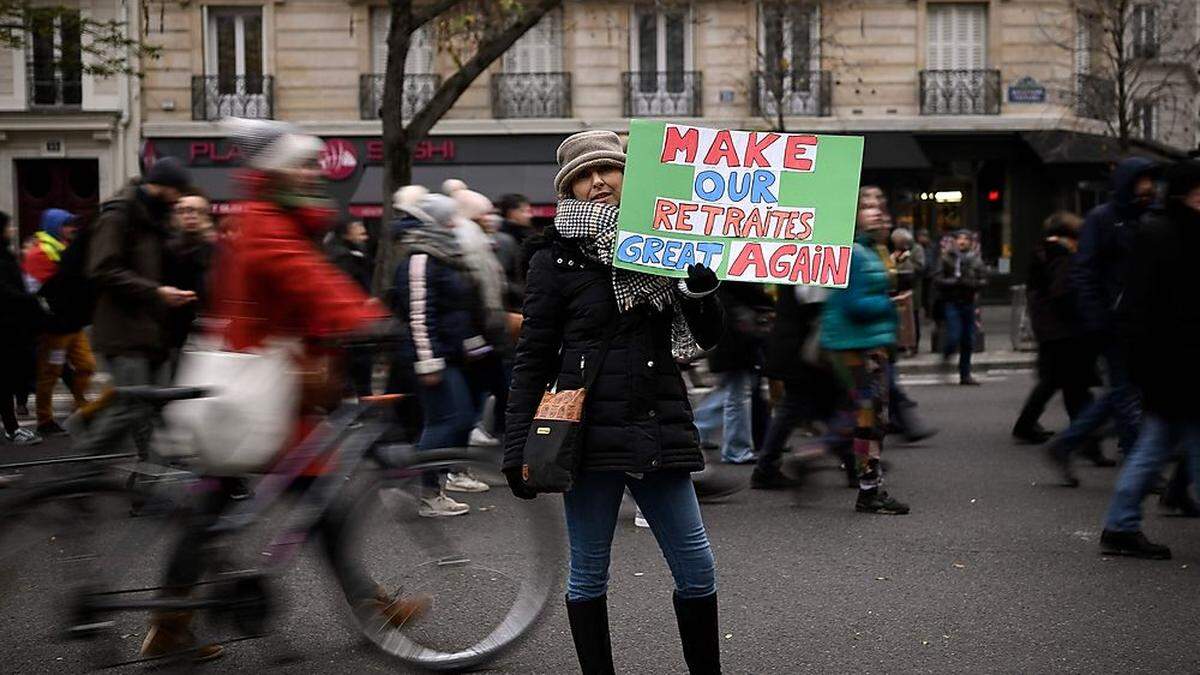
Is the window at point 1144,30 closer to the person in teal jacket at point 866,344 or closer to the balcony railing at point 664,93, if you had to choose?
the balcony railing at point 664,93

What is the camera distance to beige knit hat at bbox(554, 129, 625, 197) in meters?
3.91

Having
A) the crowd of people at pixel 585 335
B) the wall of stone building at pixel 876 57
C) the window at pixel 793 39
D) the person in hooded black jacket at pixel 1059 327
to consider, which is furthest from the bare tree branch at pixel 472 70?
the wall of stone building at pixel 876 57

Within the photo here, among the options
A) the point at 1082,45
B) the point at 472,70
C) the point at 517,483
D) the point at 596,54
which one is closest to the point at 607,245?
the point at 517,483

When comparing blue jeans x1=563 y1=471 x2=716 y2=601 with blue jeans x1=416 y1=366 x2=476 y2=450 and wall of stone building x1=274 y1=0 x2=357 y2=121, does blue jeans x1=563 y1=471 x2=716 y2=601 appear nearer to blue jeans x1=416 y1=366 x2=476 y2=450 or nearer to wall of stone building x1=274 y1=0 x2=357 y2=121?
blue jeans x1=416 y1=366 x2=476 y2=450

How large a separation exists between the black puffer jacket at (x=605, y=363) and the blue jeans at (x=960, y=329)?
36.2ft

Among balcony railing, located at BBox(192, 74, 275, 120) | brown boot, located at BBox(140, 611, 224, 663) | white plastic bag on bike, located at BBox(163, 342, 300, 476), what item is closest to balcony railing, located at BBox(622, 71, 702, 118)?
balcony railing, located at BBox(192, 74, 275, 120)

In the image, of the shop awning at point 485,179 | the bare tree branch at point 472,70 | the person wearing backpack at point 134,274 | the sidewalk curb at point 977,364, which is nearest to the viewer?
the person wearing backpack at point 134,274

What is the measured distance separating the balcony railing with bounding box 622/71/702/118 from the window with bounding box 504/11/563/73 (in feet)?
4.79

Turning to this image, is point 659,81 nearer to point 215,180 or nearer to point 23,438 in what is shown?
point 215,180

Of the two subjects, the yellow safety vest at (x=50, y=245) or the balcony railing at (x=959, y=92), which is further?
the balcony railing at (x=959, y=92)

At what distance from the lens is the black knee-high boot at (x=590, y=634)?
3.96 metres

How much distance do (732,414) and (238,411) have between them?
5158 millimetres

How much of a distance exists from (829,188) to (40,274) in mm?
8945

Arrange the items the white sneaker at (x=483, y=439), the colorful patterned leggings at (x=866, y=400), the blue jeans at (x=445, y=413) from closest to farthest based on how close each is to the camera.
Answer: the blue jeans at (x=445, y=413)
the colorful patterned leggings at (x=866, y=400)
the white sneaker at (x=483, y=439)
